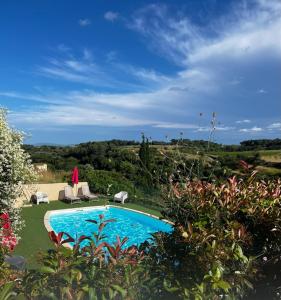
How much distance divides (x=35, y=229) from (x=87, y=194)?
6.42 meters

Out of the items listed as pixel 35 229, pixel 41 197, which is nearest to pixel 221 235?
pixel 35 229

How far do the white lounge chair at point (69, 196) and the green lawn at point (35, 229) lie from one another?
1.20ft

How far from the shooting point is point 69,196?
19.0 m

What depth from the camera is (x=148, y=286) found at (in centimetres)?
232

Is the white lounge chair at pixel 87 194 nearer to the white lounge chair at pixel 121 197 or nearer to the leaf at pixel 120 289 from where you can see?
the white lounge chair at pixel 121 197

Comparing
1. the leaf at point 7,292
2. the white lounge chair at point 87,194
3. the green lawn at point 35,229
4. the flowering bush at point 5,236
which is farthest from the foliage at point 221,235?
the white lounge chair at point 87,194

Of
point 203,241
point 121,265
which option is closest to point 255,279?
point 203,241

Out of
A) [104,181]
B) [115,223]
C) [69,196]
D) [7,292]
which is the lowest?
[115,223]

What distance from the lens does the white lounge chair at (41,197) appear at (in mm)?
18281

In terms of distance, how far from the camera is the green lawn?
425 inches

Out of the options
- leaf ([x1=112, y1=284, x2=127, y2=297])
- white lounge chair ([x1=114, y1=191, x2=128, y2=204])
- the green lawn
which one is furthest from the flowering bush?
white lounge chair ([x1=114, y1=191, x2=128, y2=204])

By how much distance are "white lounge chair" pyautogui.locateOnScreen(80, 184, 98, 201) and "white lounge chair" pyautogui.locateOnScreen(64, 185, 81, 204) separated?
440mm

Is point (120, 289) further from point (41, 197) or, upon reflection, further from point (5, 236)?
point (41, 197)

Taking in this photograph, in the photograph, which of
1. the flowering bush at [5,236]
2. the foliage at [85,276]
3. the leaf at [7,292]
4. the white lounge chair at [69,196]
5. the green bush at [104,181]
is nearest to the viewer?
the leaf at [7,292]
